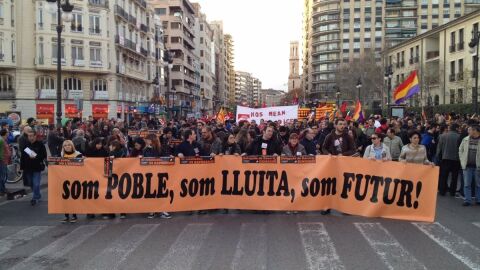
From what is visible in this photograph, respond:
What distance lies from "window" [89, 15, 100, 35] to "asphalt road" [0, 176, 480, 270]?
4420cm

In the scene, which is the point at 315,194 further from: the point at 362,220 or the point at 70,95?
the point at 70,95

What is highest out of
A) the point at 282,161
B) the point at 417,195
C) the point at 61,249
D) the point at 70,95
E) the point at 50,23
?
the point at 50,23

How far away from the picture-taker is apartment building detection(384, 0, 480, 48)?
103m

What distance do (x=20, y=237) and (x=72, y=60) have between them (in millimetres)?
44241

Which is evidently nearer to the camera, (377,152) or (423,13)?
(377,152)

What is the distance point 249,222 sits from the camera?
870 centimetres

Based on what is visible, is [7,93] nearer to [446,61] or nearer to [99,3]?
[99,3]

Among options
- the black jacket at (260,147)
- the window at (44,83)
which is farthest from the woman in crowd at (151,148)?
the window at (44,83)

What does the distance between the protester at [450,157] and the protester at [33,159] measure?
383 inches

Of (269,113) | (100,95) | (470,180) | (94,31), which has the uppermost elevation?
(94,31)

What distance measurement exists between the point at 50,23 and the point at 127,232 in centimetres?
4542

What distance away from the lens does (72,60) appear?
160 ft

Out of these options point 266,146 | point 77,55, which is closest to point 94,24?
point 77,55

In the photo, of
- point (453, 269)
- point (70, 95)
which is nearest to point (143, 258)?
point (453, 269)
